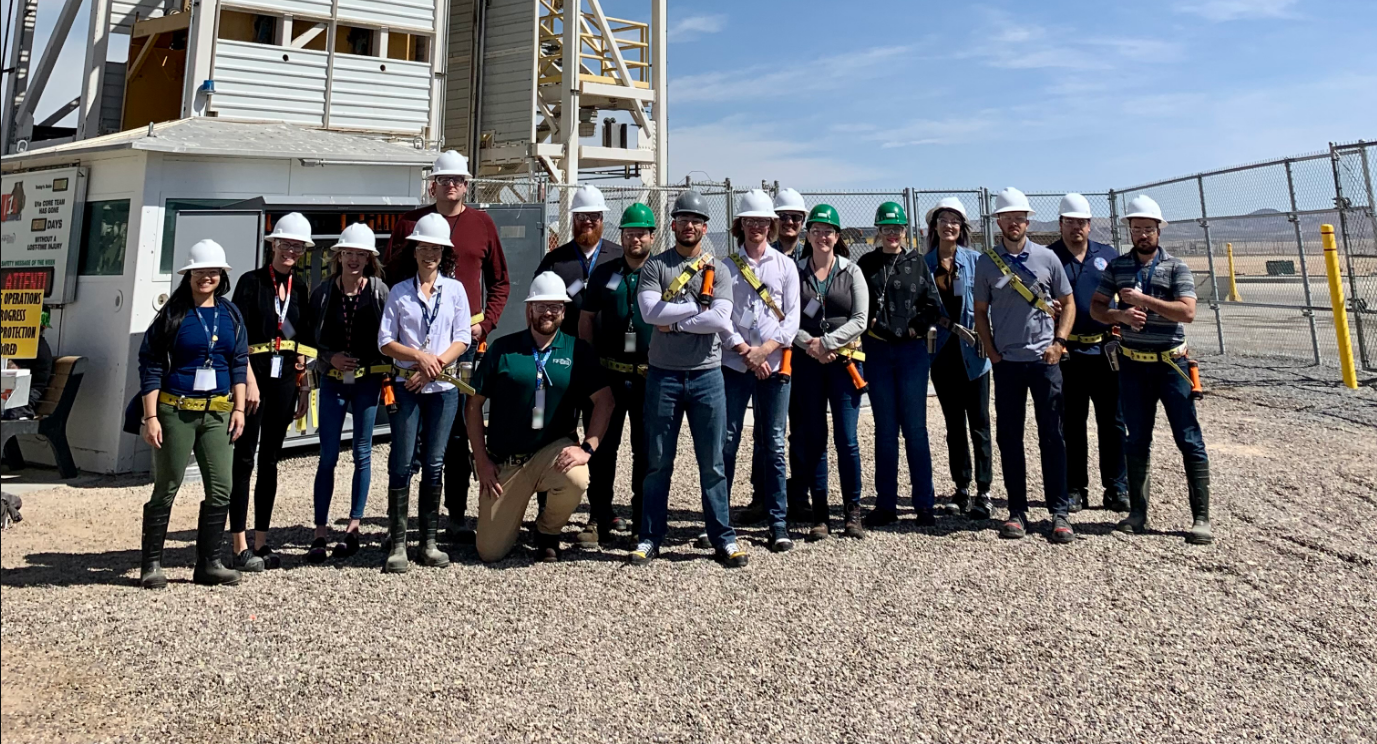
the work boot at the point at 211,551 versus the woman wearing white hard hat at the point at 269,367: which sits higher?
the woman wearing white hard hat at the point at 269,367

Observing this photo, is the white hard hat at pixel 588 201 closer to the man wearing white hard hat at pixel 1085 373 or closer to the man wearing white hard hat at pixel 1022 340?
the man wearing white hard hat at pixel 1022 340

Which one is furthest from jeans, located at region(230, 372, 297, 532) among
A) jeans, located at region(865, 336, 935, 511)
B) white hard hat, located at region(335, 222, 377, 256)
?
jeans, located at region(865, 336, 935, 511)

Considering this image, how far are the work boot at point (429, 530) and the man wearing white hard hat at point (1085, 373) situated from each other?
430 cm

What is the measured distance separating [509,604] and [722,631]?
1.16 metres

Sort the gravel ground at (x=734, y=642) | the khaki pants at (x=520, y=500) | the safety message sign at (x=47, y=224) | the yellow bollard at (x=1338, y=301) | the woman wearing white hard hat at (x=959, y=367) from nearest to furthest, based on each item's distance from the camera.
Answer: the gravel ground at (x=734, y=642), the khaki pants at (x=520, y=500), the woman wearing white hard hat at (x=959, y=367), the safety message sign at (x=47, y=224), the yellow bollard at (x=1338, y=301)

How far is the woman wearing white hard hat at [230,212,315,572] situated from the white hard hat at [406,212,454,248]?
31.8 inches

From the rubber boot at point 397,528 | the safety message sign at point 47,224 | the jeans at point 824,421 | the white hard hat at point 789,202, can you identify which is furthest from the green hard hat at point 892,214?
the safety message sign at point 47,224

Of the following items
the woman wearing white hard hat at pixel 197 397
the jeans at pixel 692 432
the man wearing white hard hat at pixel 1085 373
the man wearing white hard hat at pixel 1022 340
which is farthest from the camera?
the man wearing white hard hat at pixel 1085 373

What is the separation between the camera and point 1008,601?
495 cm

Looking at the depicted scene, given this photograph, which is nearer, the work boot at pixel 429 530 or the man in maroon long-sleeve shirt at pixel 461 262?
the work boot at pixel 429 530

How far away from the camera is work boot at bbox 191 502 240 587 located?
17.0 ft

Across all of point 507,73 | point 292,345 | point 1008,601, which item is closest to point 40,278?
point 292,345

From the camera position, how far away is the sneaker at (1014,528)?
6.15 meters

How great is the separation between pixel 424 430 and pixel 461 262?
126cm
